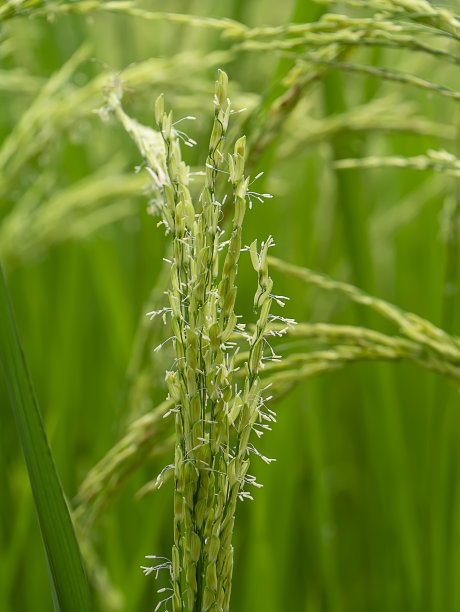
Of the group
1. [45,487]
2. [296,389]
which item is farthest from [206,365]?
[296,389]

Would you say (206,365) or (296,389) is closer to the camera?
(206,365)

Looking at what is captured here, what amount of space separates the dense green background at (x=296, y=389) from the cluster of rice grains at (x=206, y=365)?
0.27 meters

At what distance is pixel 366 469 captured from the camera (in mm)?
1505

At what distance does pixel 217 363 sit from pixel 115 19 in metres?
1.98

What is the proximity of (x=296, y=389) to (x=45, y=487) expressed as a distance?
31.2 inches

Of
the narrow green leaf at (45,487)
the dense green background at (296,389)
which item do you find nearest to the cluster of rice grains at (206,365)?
the narrow green leaf at (45,487)

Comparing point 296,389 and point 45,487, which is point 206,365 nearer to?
point 45,487

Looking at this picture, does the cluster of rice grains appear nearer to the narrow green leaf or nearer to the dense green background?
the narrow green leaf

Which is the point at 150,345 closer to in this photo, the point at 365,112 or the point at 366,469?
the point at 365,112

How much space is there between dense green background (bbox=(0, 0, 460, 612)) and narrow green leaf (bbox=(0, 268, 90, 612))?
8.9 inches

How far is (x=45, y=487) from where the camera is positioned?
50cm

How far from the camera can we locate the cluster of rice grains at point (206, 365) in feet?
1.38

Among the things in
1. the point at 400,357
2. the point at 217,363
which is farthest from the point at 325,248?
the point at 217,363

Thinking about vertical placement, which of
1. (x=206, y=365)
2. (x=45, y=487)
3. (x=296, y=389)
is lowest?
(x=296, y=389)
